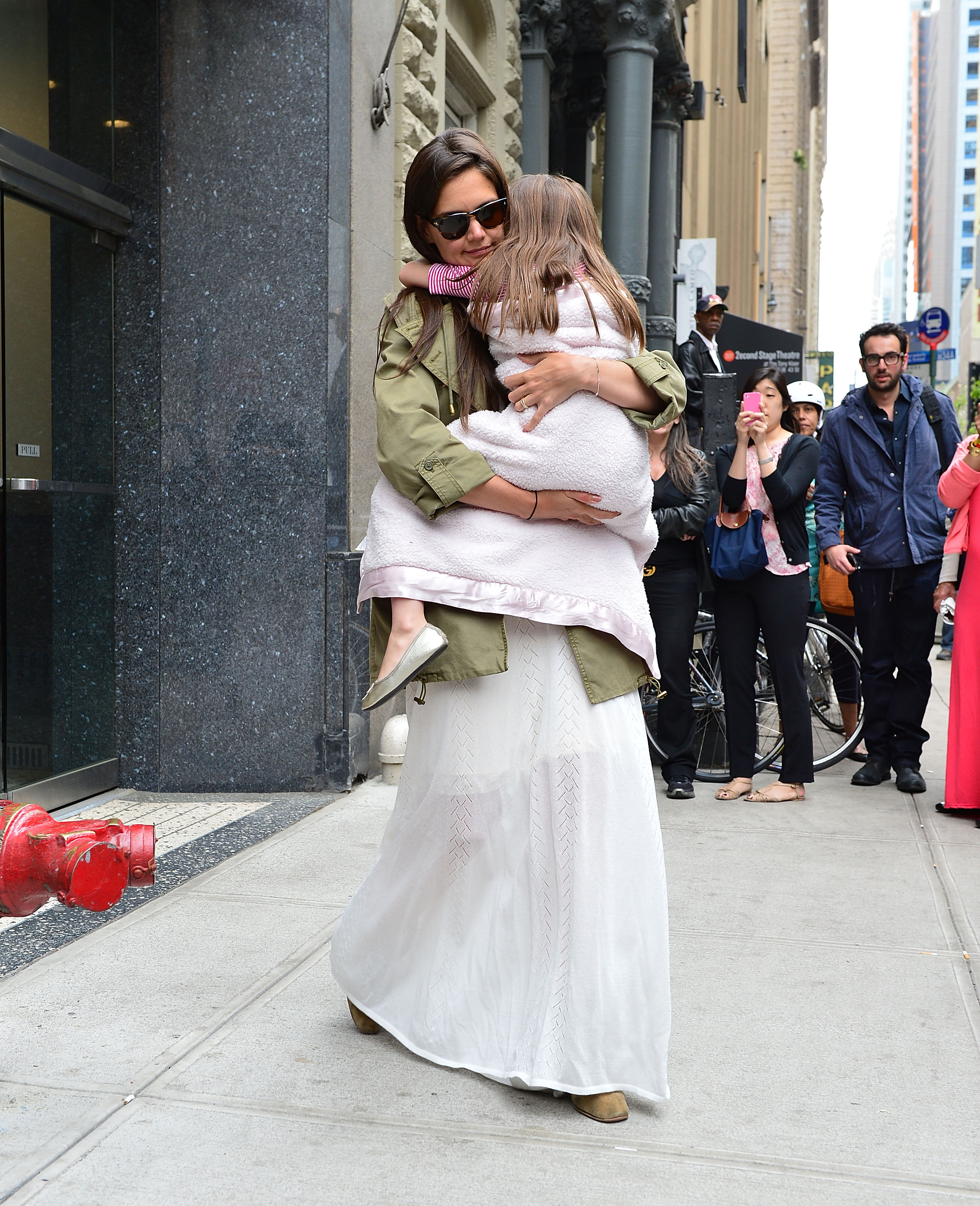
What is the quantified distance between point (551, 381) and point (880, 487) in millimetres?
4262

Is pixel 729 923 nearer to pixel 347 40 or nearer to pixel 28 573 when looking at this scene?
pixel 28 573

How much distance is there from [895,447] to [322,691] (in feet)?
10.3

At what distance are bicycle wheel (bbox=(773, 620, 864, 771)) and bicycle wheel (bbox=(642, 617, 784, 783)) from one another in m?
0.21

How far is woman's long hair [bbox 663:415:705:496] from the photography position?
5.99m

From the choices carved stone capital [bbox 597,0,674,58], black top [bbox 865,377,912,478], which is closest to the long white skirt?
black top [bbox 865,377,912,478]

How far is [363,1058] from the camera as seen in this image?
2.93m

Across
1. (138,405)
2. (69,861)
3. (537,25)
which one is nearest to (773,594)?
(138,405)

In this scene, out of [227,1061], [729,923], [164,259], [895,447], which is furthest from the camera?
[895,447]

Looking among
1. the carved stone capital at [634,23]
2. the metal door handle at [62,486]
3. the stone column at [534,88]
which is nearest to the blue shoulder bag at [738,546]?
the metal door handle at [62,486]

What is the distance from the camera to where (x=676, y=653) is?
6160 mm

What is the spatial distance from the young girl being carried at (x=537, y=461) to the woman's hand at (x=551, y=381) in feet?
0.05

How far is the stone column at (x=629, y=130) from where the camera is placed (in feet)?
31.9

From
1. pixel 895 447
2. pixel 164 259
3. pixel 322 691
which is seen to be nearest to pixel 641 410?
pixel 322 691

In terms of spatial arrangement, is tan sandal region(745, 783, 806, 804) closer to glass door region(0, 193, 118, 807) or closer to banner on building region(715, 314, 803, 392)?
glass door region(0, 193, 118, 807)
